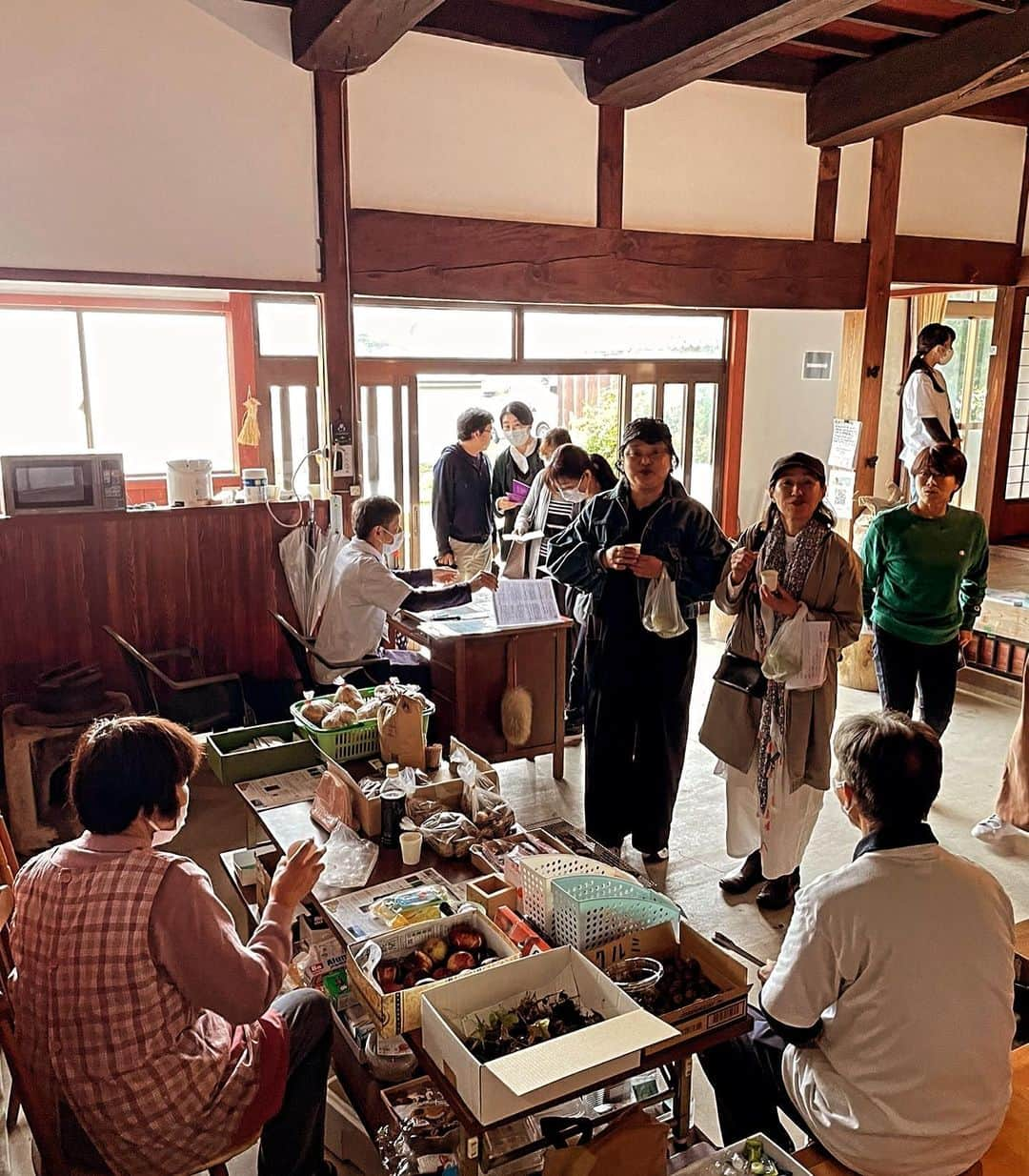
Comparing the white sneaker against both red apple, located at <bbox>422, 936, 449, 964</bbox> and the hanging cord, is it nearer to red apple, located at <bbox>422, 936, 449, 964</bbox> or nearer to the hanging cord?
red apple, located at <bbox>422, 936, 449, 964</bbox>

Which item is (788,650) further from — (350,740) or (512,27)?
(512,27)

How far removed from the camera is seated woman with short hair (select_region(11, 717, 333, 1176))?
1.55 metres

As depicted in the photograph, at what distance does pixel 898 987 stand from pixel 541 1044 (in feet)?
1.95

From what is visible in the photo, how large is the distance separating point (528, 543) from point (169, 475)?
176 centimetres


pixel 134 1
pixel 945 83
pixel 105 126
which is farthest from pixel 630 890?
pixel 945 83

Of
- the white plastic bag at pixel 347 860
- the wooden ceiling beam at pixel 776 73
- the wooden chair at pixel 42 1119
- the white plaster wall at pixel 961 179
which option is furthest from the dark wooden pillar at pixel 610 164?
the wooden chair at pixel 42 1119

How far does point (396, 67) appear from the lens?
14.3 ft

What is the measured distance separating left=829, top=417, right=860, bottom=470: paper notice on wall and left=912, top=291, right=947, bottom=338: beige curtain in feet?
8.13

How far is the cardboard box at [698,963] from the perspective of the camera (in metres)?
1.83

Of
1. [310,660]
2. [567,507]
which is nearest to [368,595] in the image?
[310,660]

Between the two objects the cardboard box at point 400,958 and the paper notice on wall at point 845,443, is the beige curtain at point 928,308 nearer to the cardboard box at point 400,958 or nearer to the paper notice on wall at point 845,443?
the paper notice on wall at point 845,443

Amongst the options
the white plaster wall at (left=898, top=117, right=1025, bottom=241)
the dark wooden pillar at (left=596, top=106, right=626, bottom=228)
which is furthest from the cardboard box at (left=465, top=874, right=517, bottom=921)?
the white plaster wall at (left=898, top=117, right=1025, bottom=241)

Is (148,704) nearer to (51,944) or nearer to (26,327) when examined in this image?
(51,944)

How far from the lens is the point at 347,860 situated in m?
2.45
